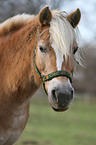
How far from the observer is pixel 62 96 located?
9.57 ft

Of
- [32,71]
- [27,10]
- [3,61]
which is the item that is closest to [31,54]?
[32,71]

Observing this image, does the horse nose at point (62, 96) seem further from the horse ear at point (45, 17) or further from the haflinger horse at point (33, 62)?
the horse ear at point (45, 17)

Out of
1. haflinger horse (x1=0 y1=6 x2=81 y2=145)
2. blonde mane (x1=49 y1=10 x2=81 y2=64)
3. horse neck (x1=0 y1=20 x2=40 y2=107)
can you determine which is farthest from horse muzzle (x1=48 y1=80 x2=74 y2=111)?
horse neck (x1=0 y1=20 x2=40 y2=107)

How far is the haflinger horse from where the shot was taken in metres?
3.07

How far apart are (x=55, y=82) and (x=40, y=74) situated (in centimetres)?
38

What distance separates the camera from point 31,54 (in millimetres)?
3535

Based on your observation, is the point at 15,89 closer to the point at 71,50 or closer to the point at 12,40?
the point at 12,40

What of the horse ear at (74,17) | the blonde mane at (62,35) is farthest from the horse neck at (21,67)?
the horse ear at (74,17)

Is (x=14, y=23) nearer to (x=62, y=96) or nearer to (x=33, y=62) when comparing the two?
(x=33, y=62)

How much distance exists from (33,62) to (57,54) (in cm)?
49

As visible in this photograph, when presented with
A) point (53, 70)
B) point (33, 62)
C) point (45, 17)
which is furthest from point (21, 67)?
point (45, 17)

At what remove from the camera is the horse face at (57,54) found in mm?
2963

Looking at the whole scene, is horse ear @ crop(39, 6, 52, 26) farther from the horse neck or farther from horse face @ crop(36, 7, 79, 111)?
the horse neck

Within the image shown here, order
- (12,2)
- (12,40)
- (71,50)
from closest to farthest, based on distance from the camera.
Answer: (71,50) → (12,40) → (12,2)
